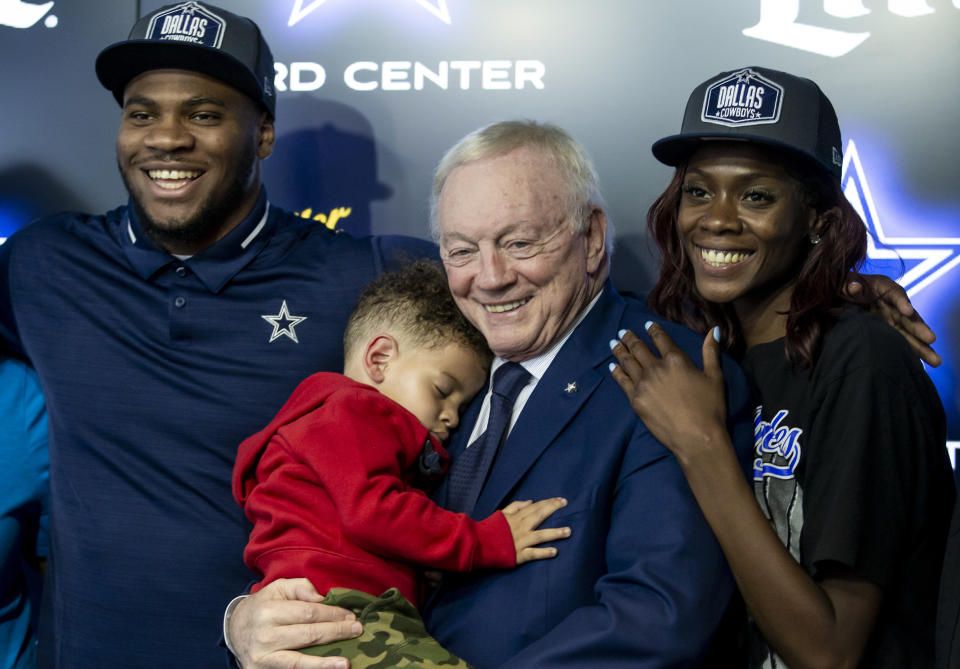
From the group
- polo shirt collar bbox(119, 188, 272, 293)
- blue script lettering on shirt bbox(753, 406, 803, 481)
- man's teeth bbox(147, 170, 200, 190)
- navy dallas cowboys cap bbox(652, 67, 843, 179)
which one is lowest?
blue script lettering on shirt bbox(753, 406, 803, 481)

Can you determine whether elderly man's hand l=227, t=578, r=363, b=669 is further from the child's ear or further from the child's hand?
the child's ear

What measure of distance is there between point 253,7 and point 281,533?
80.5 inches

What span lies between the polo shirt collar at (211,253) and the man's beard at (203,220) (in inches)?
1.3

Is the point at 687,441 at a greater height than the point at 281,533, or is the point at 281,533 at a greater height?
the point at 687,441

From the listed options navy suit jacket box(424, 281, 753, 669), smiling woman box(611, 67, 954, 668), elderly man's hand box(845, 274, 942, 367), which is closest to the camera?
navy suit jacket box(424, 281, 753, 669)

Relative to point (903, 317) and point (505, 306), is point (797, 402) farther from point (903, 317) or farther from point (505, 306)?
point (505, 306)

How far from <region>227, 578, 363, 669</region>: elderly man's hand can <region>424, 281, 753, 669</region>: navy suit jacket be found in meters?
0.25

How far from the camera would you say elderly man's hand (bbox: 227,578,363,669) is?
178cm

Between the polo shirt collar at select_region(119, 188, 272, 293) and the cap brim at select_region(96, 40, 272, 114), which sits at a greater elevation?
the cap brim at select_region(96, 40, 272, 114)

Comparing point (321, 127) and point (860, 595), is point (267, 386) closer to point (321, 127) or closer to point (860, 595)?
point (321, 127)

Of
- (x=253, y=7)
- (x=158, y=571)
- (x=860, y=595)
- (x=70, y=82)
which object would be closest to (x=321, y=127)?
(x=253, y=7)

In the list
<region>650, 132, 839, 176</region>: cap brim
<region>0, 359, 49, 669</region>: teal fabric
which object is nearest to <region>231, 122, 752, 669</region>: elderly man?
<region>650, 132, 839, 176</region>: cap brim

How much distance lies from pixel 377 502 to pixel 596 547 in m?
0.41

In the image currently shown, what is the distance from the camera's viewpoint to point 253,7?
131 inches
